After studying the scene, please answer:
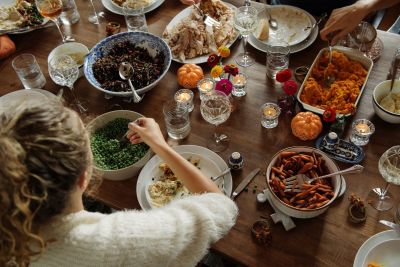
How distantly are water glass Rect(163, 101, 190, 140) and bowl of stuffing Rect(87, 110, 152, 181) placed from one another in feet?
0.42

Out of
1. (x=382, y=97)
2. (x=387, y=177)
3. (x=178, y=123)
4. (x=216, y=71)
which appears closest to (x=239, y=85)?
(x=216, y=71)

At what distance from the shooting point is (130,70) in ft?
5.82

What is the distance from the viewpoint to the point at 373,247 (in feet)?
4.03

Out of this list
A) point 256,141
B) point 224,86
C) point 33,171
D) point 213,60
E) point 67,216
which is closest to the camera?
point 33,171

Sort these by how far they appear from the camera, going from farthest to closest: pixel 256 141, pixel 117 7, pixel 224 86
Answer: pixel 117 7, pixel 224 86, pixel 256 141

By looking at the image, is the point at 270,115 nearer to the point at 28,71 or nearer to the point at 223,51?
the point at 223,51

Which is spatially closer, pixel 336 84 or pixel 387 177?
pixel 387 177

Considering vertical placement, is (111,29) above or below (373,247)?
above

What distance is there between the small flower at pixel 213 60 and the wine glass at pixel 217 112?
0.24 meters

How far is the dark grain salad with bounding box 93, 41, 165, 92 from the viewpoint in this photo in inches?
70.0

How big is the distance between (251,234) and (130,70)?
93cm

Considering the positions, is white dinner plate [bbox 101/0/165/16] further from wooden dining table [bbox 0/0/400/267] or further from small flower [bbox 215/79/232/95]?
small flower [bbox 215/79/232/95]

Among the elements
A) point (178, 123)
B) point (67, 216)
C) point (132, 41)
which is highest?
point (67, 216)

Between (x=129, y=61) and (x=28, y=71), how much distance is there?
0.49m
